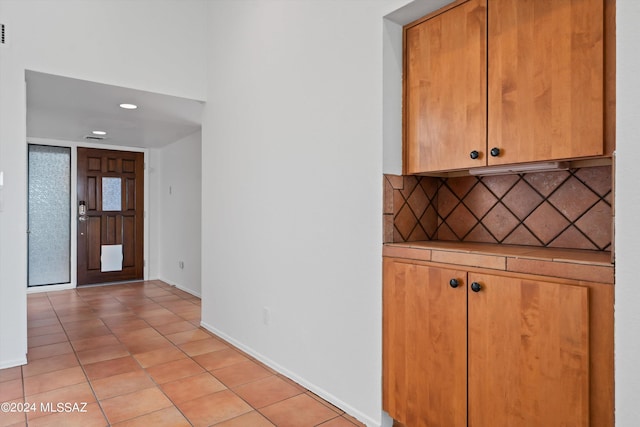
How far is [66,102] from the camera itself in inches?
150

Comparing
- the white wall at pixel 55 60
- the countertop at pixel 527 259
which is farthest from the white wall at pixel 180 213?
the countertop at pixel 527 259

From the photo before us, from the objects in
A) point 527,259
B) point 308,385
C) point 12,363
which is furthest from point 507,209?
point 12,363

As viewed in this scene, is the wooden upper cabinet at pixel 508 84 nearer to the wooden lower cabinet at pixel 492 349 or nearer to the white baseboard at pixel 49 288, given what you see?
the wooden lower cabinet at pixel 492 349

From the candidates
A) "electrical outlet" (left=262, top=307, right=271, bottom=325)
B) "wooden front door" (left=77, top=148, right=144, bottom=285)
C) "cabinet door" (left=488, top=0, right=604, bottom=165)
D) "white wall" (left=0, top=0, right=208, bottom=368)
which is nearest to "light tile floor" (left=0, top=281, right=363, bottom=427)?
"electrical outlet" (left=262, top=307, right=271, bottom=325)

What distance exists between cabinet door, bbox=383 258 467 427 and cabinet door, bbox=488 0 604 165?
612 mm

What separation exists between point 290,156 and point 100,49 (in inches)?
76.2

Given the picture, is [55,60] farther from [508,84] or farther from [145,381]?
[508,84]

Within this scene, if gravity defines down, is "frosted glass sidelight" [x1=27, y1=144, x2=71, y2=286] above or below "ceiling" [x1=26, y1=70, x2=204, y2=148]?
below

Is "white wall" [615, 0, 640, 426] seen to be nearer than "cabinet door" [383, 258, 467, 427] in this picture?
Yes

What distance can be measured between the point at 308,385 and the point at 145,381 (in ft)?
3.59

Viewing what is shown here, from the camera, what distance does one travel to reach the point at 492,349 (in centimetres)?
158

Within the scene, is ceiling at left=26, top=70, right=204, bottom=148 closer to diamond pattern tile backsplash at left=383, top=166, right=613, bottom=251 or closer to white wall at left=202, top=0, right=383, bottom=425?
white wall at left=202, top=0, right=383, bottom=425

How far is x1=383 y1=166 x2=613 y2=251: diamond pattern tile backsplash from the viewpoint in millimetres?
1661

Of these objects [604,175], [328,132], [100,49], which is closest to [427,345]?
[604,175]
